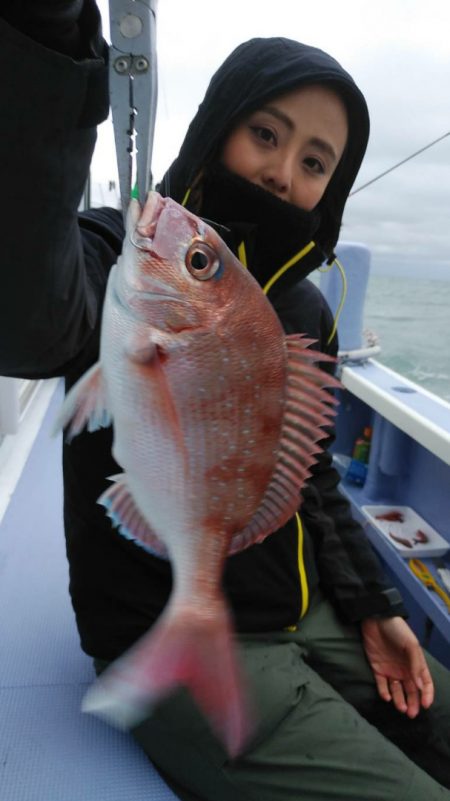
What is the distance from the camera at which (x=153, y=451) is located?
2.60 feet

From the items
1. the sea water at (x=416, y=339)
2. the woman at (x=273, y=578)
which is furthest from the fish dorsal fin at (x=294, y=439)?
the sea water at (x=416, y=339)

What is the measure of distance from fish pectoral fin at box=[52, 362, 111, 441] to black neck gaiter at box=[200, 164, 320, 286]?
1.97 feet

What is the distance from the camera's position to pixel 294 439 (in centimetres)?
88

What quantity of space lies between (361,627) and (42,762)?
922 millimetres

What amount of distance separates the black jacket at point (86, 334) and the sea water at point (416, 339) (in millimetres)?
3835

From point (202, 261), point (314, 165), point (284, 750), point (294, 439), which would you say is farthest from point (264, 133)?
point (284, 750)

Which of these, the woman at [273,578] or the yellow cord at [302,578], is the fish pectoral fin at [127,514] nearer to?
the woman at [273,578]

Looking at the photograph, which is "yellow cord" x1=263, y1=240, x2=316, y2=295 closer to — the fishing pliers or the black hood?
the black hood

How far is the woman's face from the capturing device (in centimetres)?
133

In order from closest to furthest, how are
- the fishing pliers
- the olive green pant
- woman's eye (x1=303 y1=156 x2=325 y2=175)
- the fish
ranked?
the fishing pliers, the fish, the olive green pant, woman's eye (x1=303 y1=156 x2=325 y2=175)

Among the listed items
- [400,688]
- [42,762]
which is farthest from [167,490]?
[400,688]

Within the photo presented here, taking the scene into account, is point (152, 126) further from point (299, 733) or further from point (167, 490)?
point (299, 733)

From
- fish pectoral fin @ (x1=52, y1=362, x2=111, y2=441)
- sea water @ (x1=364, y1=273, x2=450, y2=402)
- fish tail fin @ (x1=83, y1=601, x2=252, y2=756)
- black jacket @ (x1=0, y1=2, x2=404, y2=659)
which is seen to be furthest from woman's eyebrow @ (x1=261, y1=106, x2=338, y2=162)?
sea water @ (x1=364, y1=273, x2=450, y2=402)

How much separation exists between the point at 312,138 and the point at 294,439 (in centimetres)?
84
